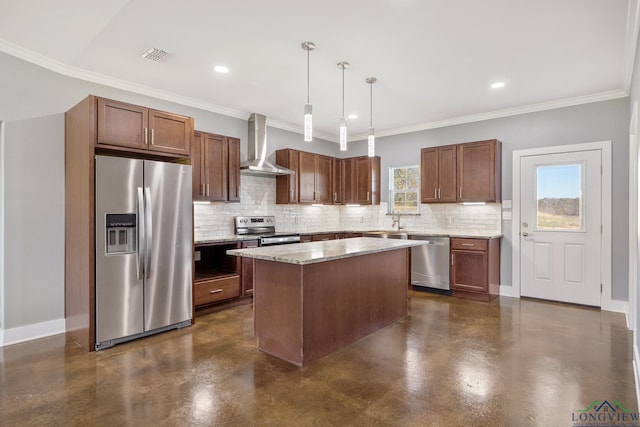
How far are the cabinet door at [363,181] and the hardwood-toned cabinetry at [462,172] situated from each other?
42.4 inches

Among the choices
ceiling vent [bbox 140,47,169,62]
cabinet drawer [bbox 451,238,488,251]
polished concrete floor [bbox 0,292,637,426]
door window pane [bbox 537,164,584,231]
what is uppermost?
ceiling vent [bbox 140,47,169,62]

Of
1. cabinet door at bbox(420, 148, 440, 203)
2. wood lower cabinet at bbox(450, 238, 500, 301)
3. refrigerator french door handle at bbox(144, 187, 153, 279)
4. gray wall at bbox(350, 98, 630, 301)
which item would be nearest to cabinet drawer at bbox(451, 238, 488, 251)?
wood lower cabinet at bbox(450, 238, 500, 301)

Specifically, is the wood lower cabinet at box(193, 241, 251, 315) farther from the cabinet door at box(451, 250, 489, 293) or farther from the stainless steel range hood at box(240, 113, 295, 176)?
the cabinet door at box(451, 250, 489, 293)

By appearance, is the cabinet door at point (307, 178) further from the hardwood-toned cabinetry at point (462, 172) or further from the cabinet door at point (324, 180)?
the hardwood-toned cabinetry at point (462, 172)

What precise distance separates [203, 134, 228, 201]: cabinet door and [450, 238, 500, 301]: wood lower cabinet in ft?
11.1

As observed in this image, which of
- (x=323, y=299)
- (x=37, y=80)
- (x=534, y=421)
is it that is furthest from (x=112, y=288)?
(x=534, y=421)

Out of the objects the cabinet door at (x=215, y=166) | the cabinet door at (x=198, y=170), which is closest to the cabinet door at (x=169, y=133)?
the cabinet door at (x=198, y=170)

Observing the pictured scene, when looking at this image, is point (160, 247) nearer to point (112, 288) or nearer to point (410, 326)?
point (112, 288)

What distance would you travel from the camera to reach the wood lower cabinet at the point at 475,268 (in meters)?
4.72

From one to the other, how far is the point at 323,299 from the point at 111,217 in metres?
2.09

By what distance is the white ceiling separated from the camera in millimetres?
2604

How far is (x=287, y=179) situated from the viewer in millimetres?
A: 5691

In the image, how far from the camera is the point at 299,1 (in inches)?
98.4

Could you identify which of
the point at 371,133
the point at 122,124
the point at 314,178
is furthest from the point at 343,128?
the point at 314,178
